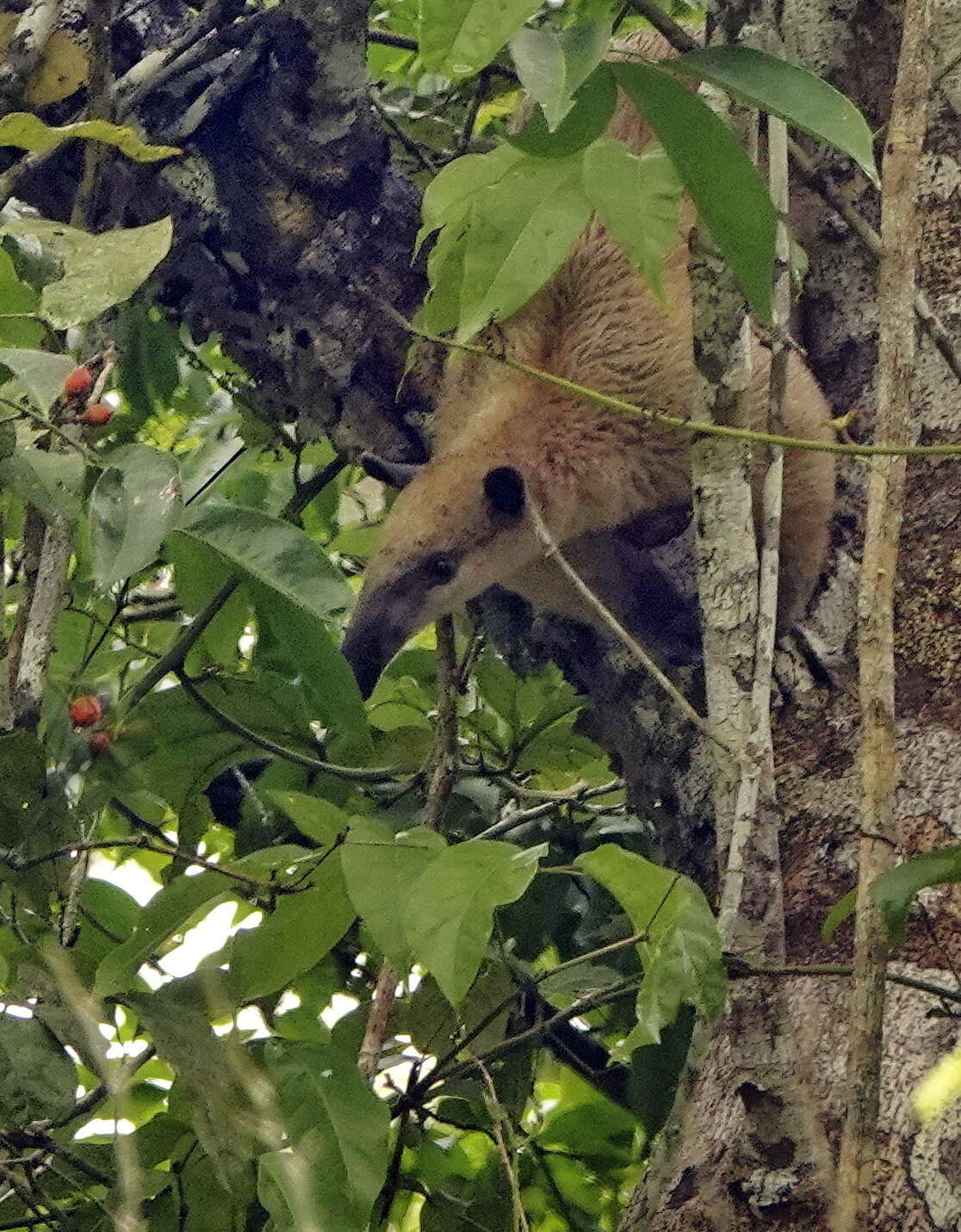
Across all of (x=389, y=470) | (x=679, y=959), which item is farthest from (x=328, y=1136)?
Result: (x=389, y=470)

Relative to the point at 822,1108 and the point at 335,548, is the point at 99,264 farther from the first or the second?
the point at 335,548

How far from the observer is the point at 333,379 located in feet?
8.16

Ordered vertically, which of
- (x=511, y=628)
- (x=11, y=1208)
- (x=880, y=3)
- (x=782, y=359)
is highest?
(x=880, y=3)

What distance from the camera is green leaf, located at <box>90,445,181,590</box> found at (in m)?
1.48

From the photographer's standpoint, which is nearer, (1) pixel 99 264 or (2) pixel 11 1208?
(1) pixel 99 264

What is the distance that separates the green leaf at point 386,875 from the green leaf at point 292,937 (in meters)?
0.10

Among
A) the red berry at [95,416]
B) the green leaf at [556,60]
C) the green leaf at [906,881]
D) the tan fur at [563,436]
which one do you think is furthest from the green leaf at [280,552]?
the tan fur at [563,436]

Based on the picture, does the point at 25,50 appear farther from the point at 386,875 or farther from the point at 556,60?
the point at 386,875

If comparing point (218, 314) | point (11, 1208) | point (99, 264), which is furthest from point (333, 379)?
point (11, 1208)

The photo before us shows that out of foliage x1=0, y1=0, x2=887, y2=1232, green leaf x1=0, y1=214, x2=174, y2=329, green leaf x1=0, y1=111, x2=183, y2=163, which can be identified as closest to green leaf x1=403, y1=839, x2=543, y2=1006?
foliage x1=0, y1=0, x2=887, y2=1232

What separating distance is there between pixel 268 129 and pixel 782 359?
3.89 feet

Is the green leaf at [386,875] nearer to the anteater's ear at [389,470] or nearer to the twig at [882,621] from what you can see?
the twig at [882,621]

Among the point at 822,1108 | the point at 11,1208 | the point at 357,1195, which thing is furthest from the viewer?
the point at 11,1208

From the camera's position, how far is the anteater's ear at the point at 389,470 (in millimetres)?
2697
